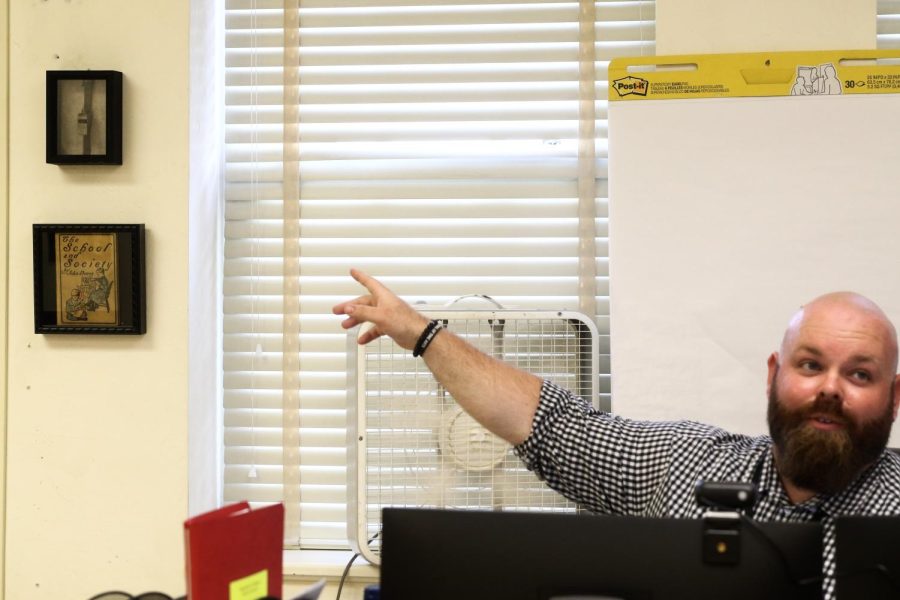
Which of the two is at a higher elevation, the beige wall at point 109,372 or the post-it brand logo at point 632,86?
the post-it brand logo at point 632,86

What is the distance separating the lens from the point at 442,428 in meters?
2.20

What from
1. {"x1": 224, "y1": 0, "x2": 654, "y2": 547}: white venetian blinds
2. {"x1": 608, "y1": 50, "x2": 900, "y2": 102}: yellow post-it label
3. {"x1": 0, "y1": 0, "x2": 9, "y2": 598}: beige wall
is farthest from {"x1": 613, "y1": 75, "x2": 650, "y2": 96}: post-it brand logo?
{"x1": 0, "y1": 0, "x2": 9, "y2": 598}: beige wall

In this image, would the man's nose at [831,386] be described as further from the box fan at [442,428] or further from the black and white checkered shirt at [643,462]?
the box fan at [442,428]

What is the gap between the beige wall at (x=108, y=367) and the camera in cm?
236

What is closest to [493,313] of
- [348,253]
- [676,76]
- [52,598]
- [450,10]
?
→ [348,253]

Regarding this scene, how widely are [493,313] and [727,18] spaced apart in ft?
3.24

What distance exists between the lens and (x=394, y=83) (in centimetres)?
257

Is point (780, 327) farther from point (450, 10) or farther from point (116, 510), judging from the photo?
point (116, 510)

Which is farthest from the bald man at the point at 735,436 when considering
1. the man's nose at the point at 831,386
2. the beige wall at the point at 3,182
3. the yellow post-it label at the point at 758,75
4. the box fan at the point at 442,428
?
the beige wall at the point at 3,182

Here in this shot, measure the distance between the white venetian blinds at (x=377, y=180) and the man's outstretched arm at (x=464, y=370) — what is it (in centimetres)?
85

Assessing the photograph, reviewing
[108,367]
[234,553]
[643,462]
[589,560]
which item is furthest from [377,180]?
[589,560]

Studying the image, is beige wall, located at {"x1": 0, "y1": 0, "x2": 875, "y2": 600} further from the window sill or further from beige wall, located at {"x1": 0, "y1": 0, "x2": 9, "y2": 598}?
the window sill

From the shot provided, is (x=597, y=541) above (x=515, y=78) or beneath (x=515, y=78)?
beneath

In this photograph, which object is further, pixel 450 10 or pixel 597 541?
pixel 450 10
